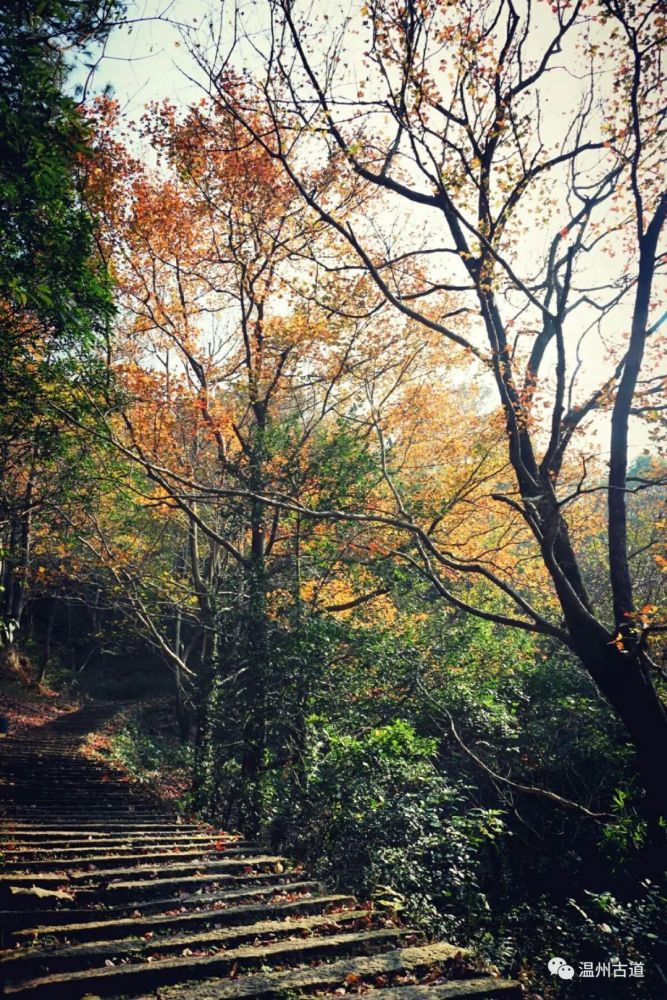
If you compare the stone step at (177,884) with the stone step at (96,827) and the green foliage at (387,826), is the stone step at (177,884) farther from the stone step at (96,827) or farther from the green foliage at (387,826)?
the green foliage at (387,826)

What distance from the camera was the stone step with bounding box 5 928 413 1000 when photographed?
9.05 ft

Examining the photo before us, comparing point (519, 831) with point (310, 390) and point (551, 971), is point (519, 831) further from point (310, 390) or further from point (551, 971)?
point (310, 390)

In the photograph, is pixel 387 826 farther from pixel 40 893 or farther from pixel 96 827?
pixel 40 893

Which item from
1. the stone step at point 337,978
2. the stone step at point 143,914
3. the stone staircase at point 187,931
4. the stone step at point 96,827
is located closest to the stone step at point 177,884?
Answer: the stone staircase at point 187,931

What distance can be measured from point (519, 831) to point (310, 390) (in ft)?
35.3

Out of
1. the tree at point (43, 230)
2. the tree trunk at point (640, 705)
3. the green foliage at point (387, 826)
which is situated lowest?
the green foliage at point (387, 826)

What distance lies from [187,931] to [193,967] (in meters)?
0.60

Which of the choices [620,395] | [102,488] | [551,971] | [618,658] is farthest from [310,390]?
[551,971]

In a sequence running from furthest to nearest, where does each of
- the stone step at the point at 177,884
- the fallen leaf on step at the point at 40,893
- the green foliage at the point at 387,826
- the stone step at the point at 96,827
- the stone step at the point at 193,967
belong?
the green foliage at the point at 387,826
the stone step at the point at 96,827
the stone step at the point at 177,884
the fallen leaf on step at the point at 40,893
the stone step at the point at 193,967

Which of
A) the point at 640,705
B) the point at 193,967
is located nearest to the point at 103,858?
the point at 193,967

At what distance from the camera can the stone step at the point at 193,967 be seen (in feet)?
9.05

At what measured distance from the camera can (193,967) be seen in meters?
3.12

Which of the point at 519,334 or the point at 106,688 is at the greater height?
the point at 519,334

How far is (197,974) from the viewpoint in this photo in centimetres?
312
